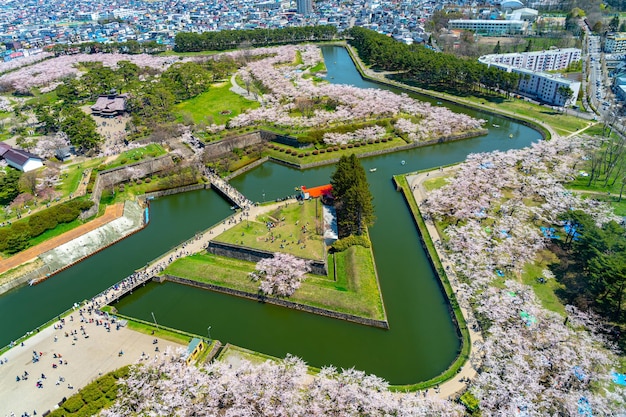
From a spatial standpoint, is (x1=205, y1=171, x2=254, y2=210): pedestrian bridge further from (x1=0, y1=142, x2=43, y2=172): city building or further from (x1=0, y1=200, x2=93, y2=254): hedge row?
(x1=0, y1=142, x2=43, y2=172): city building

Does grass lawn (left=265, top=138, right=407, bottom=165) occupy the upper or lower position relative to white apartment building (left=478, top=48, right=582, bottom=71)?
lower

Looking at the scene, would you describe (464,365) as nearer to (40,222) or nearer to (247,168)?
(247,168)

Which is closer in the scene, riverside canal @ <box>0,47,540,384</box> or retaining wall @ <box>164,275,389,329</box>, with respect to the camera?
riverside canal @ <box>0,47,540,384</box>

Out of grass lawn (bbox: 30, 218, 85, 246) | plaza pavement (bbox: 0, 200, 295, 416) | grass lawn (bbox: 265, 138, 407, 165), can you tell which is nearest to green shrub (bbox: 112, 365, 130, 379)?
plaza pavement (bbox: 0, 200, 295, 416)

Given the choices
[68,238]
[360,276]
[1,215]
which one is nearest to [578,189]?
[360,276]

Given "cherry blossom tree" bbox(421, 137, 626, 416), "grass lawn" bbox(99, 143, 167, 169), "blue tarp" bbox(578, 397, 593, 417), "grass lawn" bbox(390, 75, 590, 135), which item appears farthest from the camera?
"grass lawn" bbox(390, 75, 590, 135)

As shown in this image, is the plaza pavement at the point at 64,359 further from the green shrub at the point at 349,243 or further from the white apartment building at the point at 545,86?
the white apartment building at the point at 545,86
